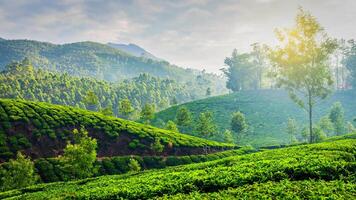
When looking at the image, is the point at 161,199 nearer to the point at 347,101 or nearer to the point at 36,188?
the point at 36,188

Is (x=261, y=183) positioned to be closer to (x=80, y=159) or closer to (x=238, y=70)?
(x=80, y=159)

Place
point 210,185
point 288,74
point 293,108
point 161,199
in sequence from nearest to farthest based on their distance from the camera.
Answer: point 161,199 → point 210,185 → point 288,74 → point 293,108

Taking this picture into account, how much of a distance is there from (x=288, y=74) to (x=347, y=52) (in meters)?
102

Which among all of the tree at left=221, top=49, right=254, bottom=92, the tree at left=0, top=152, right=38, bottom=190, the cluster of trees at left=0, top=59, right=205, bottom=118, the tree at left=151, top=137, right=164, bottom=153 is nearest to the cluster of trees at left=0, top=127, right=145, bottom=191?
the tree at left=0, top=152, right=38, bottom=190

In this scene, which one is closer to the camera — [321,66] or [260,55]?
[321,66]

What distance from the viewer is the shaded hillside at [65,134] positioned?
48.5 metres

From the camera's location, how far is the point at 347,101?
11962 centimetres

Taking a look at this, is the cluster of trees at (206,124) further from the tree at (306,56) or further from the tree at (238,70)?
the tree at (238,70)

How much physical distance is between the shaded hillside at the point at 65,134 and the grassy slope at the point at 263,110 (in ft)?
120

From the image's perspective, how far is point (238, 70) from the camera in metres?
156

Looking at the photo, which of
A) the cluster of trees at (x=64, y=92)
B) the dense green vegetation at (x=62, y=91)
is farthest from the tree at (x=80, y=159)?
the dense green vegetation at (x=62, y=91)

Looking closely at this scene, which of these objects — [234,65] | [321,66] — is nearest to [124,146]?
[321,66]

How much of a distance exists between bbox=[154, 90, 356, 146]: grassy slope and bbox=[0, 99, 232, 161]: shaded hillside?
36.5 metres

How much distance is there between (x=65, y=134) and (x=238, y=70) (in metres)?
117
